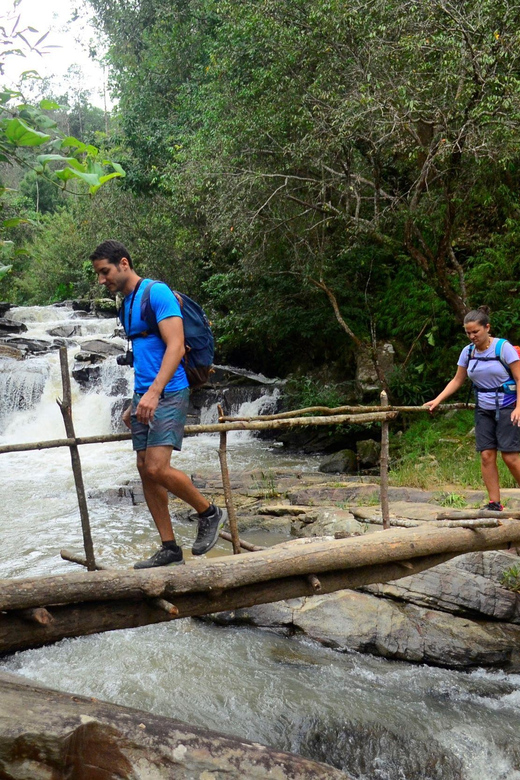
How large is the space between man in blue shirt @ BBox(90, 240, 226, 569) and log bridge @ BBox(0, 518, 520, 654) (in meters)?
0.37

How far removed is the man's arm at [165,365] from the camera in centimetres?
363

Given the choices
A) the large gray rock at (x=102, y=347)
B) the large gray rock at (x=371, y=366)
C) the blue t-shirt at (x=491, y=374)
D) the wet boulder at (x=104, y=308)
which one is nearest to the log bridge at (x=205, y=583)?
the blue t-shirt at (x=491, y=374)

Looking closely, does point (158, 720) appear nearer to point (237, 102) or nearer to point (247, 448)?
point (247, 448)

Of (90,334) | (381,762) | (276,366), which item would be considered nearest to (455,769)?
(381,762)

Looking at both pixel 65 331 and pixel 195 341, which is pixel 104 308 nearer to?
pixel 65 331

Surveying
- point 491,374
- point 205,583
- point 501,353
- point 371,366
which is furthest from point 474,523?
point 371,366

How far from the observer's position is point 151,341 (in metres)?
3.81

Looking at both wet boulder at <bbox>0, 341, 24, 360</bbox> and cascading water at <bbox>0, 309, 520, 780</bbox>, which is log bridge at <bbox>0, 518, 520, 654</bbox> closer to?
cascading water at <bbox>0, 309, 520, 780</bbox>

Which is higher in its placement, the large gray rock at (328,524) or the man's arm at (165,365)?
the man's arm at (165,365)

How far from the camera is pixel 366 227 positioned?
10.7 meters

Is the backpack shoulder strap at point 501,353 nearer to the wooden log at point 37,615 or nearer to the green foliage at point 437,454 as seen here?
the green foliage at point 437,454

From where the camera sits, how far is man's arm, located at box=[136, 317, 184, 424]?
11.9 feet

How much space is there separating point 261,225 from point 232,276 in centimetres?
291

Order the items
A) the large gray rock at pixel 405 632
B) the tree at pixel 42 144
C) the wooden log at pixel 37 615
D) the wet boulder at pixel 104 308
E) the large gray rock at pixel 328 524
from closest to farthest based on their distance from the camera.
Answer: the tree at pixel 42 144, the wooden log at pixel 37 615, the large gray rock at pixel 405 632, the large gray rock at pixel 328 524, the wet boulder at pixel 104 308
